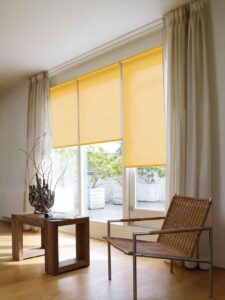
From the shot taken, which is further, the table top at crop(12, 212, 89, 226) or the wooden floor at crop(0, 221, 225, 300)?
the table top at crop(12, 212, 89, 226)

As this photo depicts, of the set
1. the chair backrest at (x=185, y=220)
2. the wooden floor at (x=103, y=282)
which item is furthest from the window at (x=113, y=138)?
the wooden floor at (x=103, y=282)

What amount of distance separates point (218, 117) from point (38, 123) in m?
3.20

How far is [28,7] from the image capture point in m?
3.12

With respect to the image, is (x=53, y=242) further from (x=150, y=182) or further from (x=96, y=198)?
(x=96, y=198)

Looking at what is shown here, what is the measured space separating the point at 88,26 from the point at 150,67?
2.85 ft

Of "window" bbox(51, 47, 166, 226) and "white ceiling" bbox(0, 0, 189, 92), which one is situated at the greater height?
"white ceiling" bbox(0, 0, 189, 92)

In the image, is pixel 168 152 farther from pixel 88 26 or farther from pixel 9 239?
pixel 9 239

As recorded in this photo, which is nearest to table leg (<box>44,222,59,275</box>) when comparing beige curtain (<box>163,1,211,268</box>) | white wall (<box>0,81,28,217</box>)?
beige curtain (<box>163,1,211,268</box>)

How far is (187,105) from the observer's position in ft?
10.1

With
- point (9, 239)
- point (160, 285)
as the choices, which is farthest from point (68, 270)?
point (9, 239)

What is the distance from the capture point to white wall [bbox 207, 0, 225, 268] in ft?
9.64

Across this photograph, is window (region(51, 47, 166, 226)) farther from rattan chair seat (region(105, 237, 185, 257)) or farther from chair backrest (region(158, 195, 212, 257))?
rattan chair seat (region(105, 237, 185, 257))

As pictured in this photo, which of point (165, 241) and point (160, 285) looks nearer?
point (160, 285)

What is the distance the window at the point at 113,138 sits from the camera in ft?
12.2
